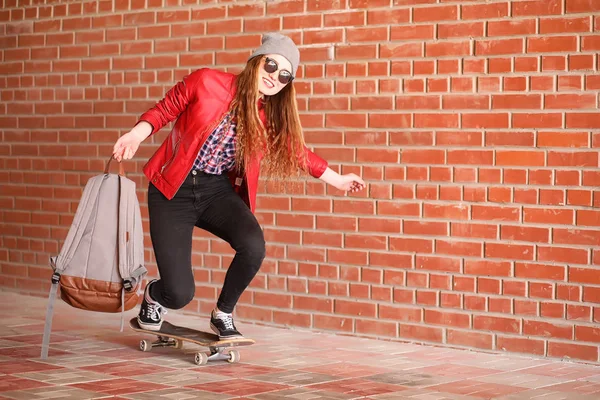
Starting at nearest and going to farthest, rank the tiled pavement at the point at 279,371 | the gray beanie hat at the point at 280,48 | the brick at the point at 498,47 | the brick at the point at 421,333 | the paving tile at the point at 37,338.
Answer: the tiled pavement at the point at 279,371 < the gray beanie hat at the point at 280,48 < the brick at the point at 498,47 < the paving tile at the point at 37,338 < the brick at the point at 421,333

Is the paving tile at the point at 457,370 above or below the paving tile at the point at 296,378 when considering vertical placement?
above

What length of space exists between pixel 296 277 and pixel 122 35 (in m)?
2.35

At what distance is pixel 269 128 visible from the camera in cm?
521

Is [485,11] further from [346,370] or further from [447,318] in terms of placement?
[346,370]

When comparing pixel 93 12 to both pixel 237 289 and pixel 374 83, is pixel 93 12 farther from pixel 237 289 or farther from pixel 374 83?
pixel 237 289

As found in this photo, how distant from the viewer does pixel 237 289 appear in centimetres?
526

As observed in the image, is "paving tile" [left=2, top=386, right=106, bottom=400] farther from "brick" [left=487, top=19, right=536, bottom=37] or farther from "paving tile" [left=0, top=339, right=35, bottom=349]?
"brick" [left=487, top=19, right=536, bottom=37]

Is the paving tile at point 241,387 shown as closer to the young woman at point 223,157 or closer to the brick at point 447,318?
the young woman at point 223,157

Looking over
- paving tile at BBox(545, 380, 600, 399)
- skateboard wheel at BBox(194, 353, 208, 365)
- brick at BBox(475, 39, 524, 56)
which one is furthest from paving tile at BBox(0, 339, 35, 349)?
brick at BBox(475, 39, 524, 56)

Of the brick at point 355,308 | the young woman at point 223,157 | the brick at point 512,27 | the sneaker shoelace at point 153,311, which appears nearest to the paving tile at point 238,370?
the young woman at point 223,157

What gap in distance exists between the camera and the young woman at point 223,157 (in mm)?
5055

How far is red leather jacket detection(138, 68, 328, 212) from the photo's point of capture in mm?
5059

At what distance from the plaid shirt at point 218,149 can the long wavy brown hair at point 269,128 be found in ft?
0.18

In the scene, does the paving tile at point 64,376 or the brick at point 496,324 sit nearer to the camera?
the paving tile at point 64,376
